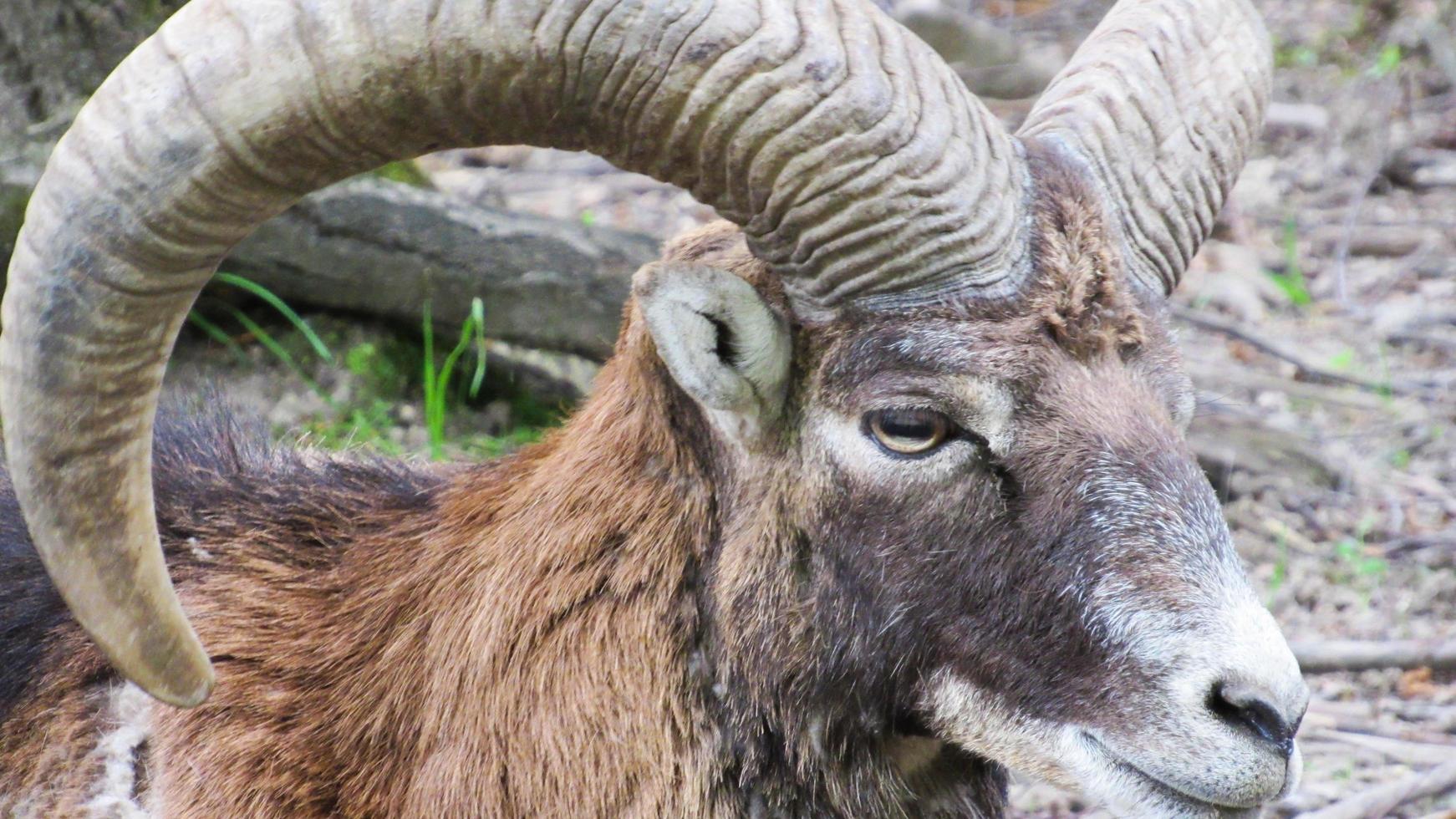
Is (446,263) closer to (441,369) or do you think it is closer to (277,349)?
(441,369)

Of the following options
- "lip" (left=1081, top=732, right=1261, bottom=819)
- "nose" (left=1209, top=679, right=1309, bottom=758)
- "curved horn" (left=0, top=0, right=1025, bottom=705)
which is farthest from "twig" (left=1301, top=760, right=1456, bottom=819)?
"curved horn" (left=0, top=0, right=1025, bottom=705)

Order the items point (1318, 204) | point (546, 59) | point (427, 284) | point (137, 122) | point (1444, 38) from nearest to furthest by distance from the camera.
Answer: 1. point (137, 122)
2. point (546, 59)
3. point (427, 284)
4. point (1318, 204)
5. point (1444, 38)

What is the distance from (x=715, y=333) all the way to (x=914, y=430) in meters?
→ 0.53

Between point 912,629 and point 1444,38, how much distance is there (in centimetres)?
1111

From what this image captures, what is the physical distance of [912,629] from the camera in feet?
12.6

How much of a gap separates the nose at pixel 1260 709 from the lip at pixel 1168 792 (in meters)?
0.22

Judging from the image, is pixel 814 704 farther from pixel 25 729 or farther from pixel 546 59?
pixel 25 729

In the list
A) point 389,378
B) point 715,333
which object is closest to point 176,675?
point 715,333

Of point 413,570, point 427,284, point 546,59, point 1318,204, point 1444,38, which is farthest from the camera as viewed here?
point 1444,38

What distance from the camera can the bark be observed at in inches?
272

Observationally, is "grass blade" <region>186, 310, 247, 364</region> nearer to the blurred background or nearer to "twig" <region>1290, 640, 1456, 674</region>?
the blurred background

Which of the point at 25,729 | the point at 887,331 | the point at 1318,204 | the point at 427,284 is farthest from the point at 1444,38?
the point at 25,729

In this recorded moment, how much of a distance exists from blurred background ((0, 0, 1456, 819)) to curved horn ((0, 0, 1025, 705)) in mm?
2052

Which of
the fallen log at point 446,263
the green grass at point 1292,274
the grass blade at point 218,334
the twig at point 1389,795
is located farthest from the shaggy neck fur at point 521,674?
the green grass at point 1292,274
